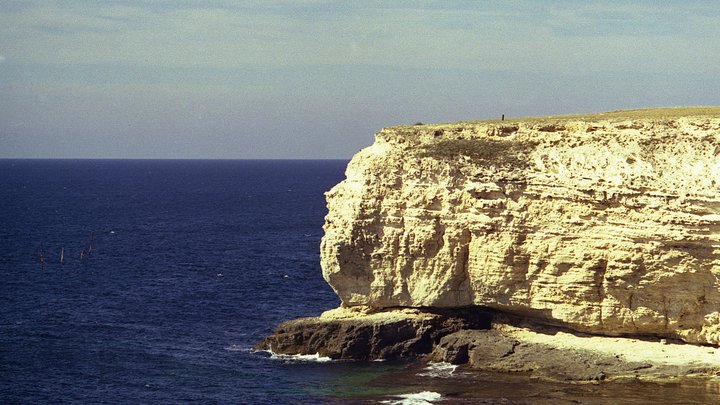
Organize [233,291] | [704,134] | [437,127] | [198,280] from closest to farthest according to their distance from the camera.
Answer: [704,134], [437,127], [233,291], [198,280]

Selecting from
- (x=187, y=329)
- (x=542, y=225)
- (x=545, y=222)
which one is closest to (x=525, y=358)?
(x=542, y=225)

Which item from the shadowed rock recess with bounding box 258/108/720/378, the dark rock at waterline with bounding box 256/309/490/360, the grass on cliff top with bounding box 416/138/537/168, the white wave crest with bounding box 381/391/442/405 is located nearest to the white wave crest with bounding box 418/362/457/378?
the dark rock at waterline with bounding box 256/309/490/360

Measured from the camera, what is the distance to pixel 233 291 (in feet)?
219

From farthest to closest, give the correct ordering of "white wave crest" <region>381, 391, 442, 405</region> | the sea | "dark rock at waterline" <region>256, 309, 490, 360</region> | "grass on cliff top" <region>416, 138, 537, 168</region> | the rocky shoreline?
"dark rock at waterline" <region>256, 309, 490, 360</region>, "grass on cliff top" <region>416, 138, 537, 168</region>, the rocky shoreline, the sea, "white wave crest" <region>381, 391, 442, 405</region>

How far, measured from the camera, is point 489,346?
152ft

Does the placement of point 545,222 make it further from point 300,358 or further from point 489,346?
point 300,358

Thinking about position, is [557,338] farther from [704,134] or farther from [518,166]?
[704,134]

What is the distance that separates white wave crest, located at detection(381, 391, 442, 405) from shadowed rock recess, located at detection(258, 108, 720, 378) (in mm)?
6585

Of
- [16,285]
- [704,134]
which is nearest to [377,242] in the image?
[704,134]

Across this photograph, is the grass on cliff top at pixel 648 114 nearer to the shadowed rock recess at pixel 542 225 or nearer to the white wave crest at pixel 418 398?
the shadowed rock recess at pixel 542 225

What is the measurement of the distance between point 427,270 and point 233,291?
71.8 ft

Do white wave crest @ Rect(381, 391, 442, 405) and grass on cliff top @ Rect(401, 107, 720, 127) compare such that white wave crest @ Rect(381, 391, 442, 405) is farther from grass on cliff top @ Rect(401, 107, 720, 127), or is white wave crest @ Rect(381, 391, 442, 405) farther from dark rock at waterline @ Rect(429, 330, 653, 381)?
grass on cliff top @ Rect(401, 107, 720, 127)

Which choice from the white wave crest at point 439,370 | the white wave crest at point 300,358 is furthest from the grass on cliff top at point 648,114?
the white wave crest at point 300,358

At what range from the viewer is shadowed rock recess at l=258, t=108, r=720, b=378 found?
43.2 meters
